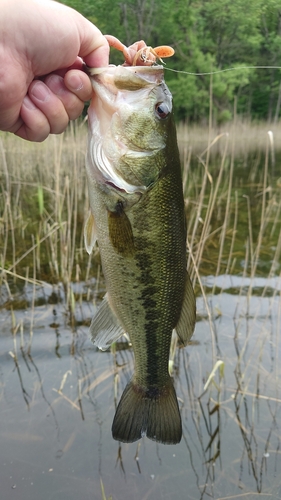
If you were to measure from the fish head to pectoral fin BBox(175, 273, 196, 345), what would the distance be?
0.56m

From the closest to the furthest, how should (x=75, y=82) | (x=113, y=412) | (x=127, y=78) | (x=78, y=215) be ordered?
(x=127, y=78) < (x=75, y=82) < (x=113, y=412) < (x=78, y=215)

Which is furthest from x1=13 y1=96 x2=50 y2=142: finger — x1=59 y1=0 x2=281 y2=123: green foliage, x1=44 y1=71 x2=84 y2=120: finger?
x1=59 y1=0 x2=281 y2=123: green foliage

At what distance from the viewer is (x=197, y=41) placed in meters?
28.5

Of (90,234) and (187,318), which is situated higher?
(90,234)

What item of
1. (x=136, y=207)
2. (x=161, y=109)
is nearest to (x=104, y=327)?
(x=136, y=207)

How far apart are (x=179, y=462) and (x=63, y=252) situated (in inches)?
96.2

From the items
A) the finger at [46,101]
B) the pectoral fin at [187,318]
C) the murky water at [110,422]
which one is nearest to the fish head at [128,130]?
the finger at [46,101]

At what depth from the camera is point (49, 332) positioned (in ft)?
14.5

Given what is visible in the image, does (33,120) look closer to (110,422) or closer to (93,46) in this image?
(93,46)

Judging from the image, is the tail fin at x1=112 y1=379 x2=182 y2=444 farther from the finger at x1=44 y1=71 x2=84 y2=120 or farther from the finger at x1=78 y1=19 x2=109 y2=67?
the finger at x1=78 y1=19 x2=109 y2=67

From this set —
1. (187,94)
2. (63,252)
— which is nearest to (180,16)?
(187,94)

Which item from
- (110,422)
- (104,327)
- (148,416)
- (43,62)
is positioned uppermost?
(43,62)

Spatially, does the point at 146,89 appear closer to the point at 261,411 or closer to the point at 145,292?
the point at 145,292

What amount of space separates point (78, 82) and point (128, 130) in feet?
0.96
